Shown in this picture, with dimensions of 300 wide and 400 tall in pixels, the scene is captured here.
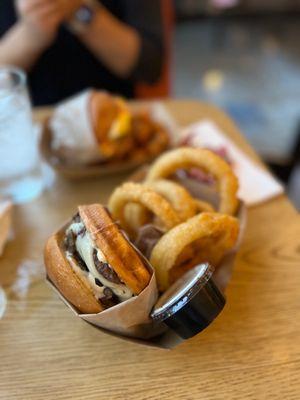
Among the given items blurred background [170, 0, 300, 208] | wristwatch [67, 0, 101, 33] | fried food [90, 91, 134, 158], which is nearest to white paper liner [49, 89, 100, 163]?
fried food [90, 91, 134, 158]

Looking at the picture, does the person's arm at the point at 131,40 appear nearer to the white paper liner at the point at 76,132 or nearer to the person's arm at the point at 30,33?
the person's arm at the point at 30,33

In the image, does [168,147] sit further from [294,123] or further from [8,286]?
[294,123]

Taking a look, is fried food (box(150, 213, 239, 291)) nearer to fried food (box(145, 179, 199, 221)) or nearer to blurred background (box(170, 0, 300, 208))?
fried food (box(145, 179, 199, 221))

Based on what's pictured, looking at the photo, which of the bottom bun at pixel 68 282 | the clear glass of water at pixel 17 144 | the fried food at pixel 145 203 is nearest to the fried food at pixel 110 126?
the clear glass of water at pixel 17 144

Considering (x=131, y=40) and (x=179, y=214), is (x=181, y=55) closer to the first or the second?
(x=131, y=40)

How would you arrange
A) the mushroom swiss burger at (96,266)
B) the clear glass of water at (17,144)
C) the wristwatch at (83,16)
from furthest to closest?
the wristwatch at (83,16) < the clear glass of water at (17,144) < the mushroom swiss burger at (96,266)

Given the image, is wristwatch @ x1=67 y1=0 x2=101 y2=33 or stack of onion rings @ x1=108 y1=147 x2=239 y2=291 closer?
stack of onion rings @ x1=108 y1=147 x2=239 y2=291

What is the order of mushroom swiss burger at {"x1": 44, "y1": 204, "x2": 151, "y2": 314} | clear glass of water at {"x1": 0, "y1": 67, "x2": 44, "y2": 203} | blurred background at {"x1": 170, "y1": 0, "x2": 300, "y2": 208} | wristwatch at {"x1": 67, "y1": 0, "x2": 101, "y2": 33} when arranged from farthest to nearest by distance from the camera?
blurred background at {"x1": 170, "y1": 0, "x2": 300, "y2": 208}, wristwatch at {"x1": 67, "y1": 0, "x2": 101, "y2": 33}, clear glass of water at {"x1": 0, "y1": 67, "x2": 44, "y2": 203}, mushroom swiss burger at {"x1": 44, "y1": 204, "x2": 151, "y2": 314}
